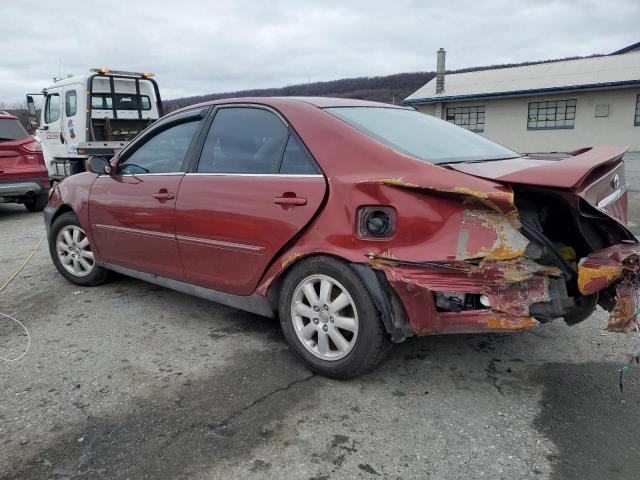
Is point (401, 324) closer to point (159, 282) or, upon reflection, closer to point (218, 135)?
point (218, 135)

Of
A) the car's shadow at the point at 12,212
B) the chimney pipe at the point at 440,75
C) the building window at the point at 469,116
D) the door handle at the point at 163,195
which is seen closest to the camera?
the door handle at the point at 163,195

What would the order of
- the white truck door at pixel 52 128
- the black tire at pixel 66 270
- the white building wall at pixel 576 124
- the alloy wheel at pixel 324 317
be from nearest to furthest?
1. the alloy wheel at pixel 324 317
2. the black tire at pixel 66 270
3. the white truck door at pixel 52 128
4. the white building wall at pixel 576 124

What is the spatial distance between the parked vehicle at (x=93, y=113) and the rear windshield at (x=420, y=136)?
33.1 feet

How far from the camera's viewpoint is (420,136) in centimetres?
321

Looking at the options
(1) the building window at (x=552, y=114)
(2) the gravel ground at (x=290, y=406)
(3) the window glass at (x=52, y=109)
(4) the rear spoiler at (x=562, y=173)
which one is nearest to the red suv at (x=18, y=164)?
(3) the window glass at (x=52, y=109)

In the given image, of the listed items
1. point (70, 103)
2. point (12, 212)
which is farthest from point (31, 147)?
point (70, 103)

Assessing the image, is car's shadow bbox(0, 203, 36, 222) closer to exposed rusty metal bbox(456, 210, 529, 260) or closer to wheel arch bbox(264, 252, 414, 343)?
wheel arch bbox(264, 252, 414, 343)

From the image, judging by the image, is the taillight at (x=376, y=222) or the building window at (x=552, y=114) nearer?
the taillight at (x=376, y=222)

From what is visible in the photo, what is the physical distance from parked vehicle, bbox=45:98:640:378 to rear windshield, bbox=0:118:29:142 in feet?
21.8

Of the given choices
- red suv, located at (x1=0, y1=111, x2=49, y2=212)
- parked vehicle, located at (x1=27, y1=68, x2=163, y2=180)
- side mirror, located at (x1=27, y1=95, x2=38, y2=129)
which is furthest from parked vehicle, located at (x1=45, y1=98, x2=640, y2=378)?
side mirror, located at (x1=27, y1=95, x2=38, y2=129)

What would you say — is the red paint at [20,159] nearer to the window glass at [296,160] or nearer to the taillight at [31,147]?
the taillight at [31,147]

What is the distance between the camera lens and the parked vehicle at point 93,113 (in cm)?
1195

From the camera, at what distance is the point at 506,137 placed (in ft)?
84.2

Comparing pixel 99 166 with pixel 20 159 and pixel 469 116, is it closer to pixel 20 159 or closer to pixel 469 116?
pixel 20 159
